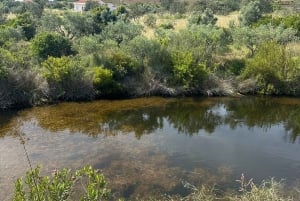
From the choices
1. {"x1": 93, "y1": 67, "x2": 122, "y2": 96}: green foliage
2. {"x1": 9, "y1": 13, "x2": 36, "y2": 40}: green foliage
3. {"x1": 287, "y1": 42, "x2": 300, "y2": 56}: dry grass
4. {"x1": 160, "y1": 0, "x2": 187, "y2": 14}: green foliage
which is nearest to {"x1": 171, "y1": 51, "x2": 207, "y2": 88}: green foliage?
{"x1": 93, "y1": 67, "x2": 122, "y2": 96}: green foliage

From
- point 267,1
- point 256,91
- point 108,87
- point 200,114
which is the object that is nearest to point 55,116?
point 108,87

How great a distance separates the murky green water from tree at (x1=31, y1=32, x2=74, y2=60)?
7.93 m

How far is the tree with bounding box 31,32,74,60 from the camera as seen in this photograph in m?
39.8

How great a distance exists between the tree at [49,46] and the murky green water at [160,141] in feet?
26.0

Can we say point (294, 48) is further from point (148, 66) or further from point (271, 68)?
point (148, 66)

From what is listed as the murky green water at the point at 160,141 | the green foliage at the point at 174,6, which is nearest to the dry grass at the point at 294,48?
the murky green water at the point at 160,141

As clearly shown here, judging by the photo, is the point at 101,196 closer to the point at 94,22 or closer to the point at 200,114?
the point at 200,114

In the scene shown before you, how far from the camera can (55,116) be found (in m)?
32.2

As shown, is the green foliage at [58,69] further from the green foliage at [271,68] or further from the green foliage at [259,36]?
the green foliage at [259,36]

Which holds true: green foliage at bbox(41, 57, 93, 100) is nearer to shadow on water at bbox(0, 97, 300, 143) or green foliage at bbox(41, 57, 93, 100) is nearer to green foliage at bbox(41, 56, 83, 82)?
green foliage at bbox(41, 56, 83, 82)

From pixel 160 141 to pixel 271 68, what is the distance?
16354 mm

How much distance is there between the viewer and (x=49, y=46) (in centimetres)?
4031

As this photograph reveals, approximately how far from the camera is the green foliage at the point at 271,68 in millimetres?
38497

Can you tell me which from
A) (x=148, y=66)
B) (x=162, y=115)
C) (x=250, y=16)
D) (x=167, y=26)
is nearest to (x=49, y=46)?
(x=148, y=66)
